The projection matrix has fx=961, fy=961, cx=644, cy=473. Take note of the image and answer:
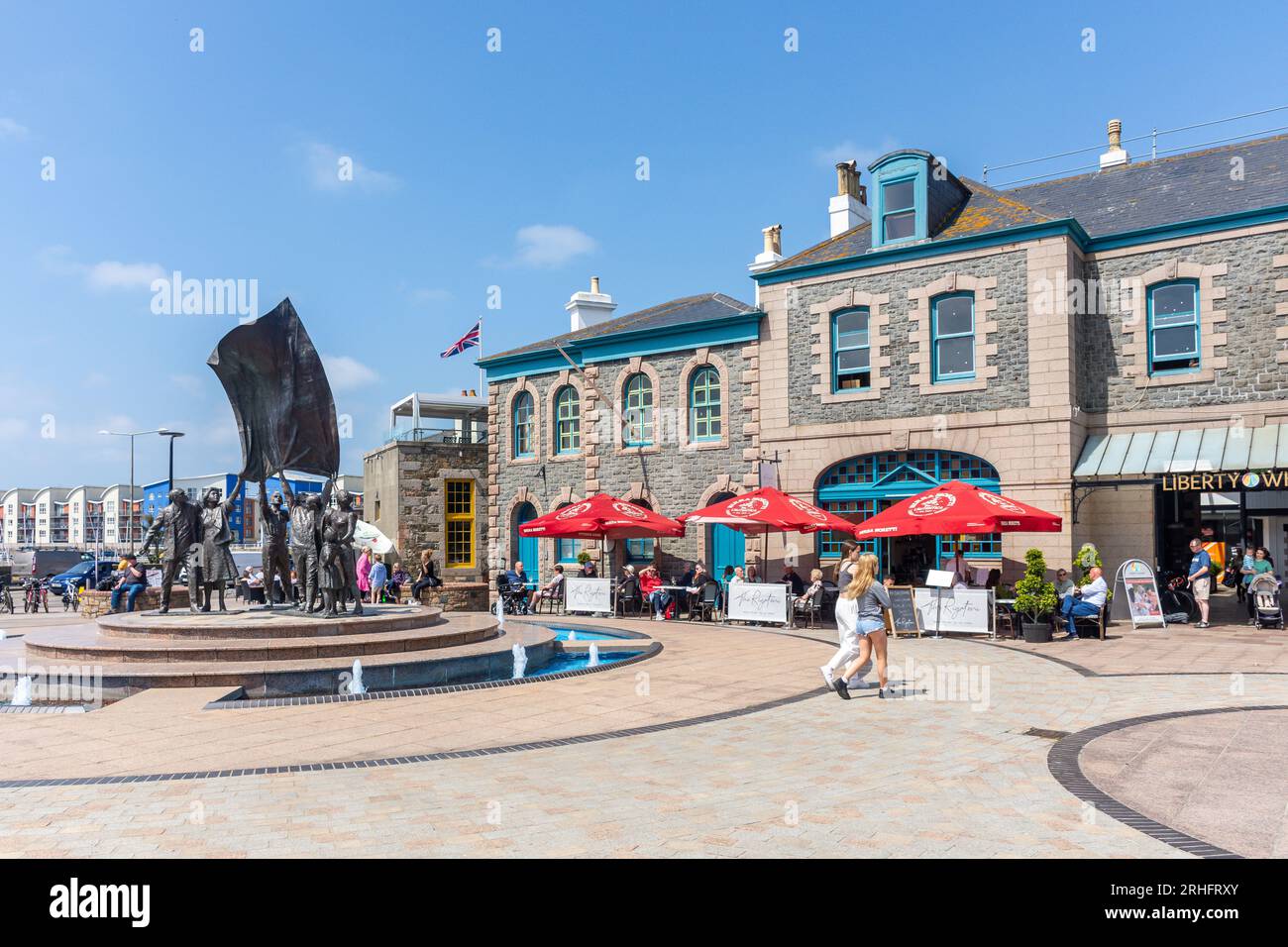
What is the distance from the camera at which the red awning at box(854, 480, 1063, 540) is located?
1652cm

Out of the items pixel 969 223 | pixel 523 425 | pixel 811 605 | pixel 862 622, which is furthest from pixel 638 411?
pixel 862 622

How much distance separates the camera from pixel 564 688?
11.3m

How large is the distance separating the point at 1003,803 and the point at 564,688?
6046 millimetres

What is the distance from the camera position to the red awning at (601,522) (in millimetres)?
21422

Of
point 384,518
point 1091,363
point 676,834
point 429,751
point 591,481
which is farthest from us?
point 384,518

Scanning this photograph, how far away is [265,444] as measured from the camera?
647 inches

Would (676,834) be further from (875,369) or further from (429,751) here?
(875,369)

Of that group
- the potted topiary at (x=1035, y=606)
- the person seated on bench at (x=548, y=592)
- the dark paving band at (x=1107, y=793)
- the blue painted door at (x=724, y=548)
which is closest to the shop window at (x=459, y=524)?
the person seated on bench at (x=548, y=592)

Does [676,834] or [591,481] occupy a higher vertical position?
[591,481]

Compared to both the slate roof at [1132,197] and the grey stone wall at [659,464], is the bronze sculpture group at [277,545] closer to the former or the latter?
the grey stone wall at [659,464]

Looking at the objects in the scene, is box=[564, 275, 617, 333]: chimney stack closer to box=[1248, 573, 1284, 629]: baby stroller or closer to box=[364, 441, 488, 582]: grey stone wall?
box=[364, 441, 488, 582]: grey stone wall

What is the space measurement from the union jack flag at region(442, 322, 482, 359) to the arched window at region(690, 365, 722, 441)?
373 inches

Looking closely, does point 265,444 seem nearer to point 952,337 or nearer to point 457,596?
point 457,596
